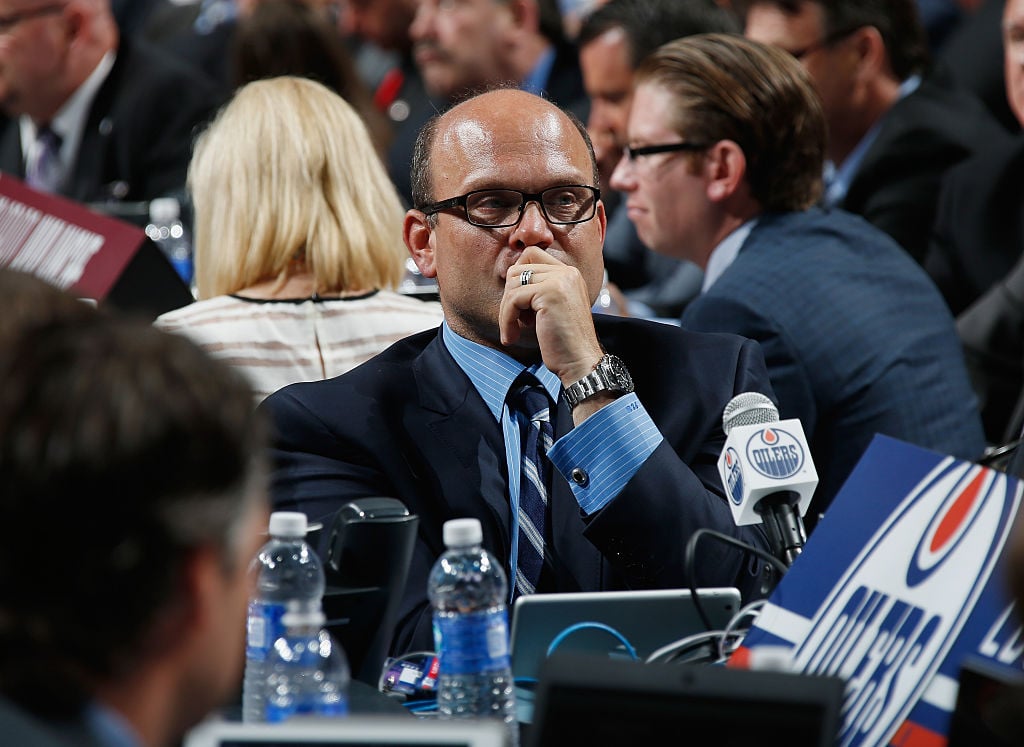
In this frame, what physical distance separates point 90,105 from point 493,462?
12.4 ft

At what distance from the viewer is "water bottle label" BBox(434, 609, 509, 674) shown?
1.81m

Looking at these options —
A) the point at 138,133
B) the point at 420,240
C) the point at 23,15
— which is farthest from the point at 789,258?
the point at 23,15

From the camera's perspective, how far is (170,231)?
4734 mm

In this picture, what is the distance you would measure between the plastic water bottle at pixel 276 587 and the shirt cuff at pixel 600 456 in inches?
18.6

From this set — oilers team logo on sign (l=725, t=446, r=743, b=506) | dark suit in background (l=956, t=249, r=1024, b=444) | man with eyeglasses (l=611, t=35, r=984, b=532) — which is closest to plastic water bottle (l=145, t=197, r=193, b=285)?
man with eyeglasses (l=611, t=35, r=984, b=532)

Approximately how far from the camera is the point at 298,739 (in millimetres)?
1293

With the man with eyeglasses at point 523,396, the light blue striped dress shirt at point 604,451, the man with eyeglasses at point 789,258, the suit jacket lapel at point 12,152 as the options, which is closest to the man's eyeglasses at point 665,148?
the man with eyeglasses at point 789,258

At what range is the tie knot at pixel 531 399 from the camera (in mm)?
2447

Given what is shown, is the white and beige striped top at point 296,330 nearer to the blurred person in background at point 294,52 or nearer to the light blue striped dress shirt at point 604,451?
the light blue striped dress shirt at point 604,451

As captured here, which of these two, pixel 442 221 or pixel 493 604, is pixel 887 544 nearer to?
pixel 493 604

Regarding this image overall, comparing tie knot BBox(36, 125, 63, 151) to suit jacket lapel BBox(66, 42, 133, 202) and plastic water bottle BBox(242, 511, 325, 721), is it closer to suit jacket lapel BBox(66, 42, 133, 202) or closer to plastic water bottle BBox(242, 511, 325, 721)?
suit jacket lapel BBox(66, 42, 133, 202)

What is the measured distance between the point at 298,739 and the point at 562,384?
3.85 ft

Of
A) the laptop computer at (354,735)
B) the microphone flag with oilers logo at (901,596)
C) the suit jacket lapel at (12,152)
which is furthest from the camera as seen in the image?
the suit jacket lapel at (12,152)

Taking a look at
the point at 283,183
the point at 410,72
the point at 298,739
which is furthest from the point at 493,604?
the point at 410,72
